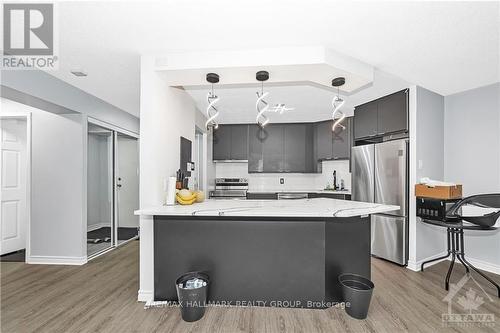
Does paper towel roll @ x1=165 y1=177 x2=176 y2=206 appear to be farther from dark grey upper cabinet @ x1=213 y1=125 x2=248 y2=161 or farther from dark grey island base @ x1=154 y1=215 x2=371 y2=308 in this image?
dark grey upper cabinet @ x1=213 y1=125 x2=248 y2=161

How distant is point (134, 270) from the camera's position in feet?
10.9

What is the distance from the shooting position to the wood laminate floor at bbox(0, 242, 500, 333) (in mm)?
2086

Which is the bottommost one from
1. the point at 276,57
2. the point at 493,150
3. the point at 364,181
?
the point at 364,181

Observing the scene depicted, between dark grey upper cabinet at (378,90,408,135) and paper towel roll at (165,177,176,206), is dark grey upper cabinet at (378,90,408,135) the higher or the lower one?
the higher one

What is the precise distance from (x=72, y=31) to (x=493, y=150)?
16.3ft

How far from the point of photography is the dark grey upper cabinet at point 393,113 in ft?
11.3

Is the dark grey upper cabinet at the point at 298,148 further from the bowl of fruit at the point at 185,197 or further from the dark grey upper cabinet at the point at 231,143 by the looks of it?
the bowl of fruit at the point at 185,197

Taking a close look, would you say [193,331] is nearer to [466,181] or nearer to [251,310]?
[251,310]

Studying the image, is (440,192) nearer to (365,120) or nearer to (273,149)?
(365,120)

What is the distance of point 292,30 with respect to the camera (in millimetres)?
2045

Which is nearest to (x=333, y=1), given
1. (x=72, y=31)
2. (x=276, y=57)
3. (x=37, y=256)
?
(x=276, y=57)

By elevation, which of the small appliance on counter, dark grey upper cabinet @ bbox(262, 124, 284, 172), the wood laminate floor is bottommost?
the wood laminate floor

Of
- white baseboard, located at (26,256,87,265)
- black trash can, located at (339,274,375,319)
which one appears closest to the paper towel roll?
black trash can, located at (339,274,375,319)

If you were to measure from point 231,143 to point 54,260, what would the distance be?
144 inches
